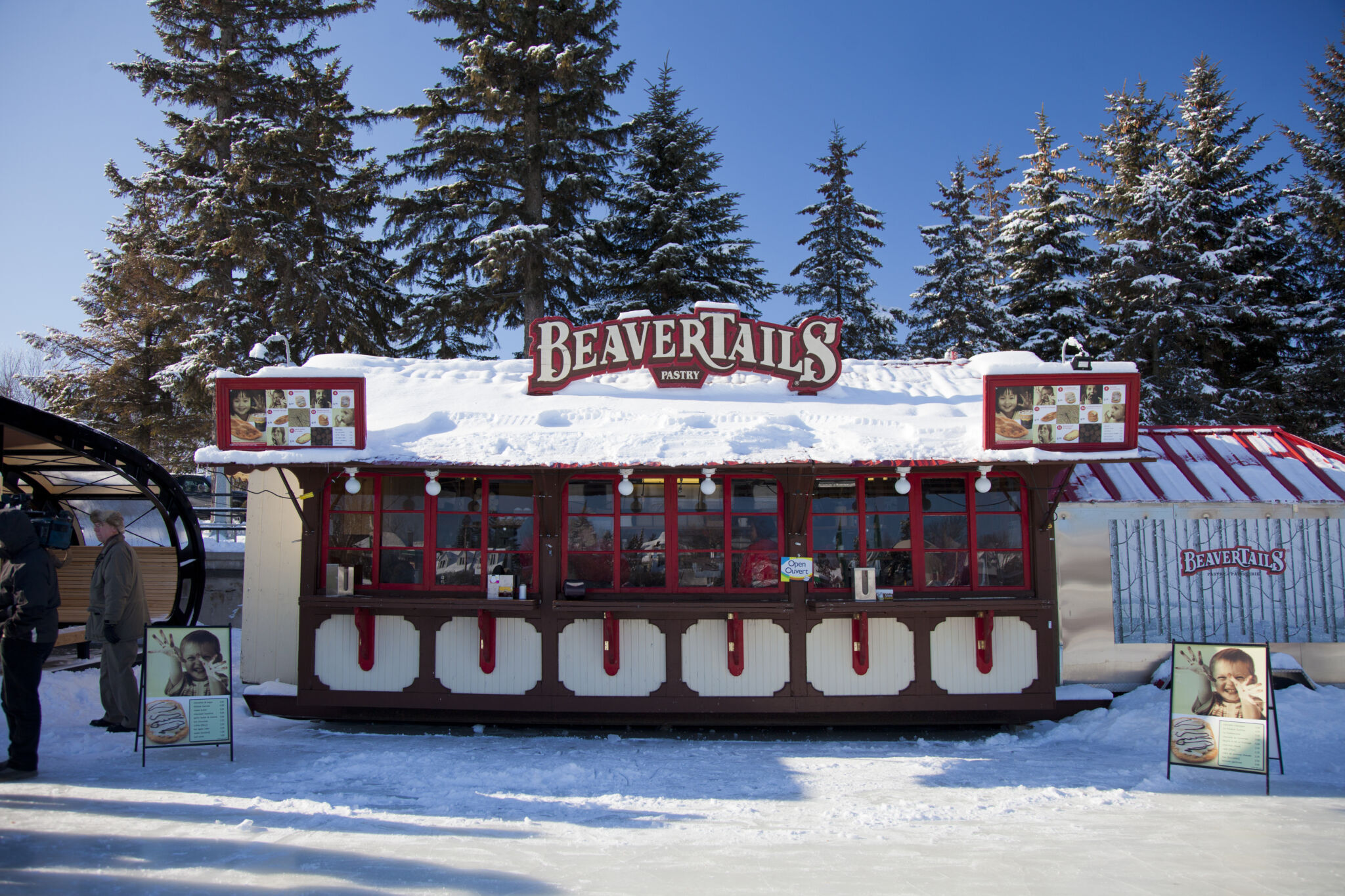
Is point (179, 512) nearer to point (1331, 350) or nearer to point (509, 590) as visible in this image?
point (509, 590)

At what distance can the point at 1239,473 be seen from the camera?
924 centimetres

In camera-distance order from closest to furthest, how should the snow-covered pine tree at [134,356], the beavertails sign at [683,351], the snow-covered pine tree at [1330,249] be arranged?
1. the beavertails sign at [683,351]
2. the snow-covered pine tree at [1330,249]
3. the snow-covered pine tree at [134,356]

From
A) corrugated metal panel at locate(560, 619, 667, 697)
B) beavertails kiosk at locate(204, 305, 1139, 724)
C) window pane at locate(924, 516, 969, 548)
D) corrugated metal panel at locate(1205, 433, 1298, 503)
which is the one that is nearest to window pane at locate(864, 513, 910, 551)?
beavertails kiosk at locate(204, 305, 1139, 724)

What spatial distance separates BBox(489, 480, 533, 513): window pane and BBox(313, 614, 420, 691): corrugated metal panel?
168cm

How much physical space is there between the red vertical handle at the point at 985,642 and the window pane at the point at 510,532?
520cm

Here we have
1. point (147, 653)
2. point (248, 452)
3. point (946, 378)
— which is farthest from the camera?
point (946, 378)

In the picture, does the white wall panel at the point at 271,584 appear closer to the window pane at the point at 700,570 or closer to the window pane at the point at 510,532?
the window pane at the point at 510,532

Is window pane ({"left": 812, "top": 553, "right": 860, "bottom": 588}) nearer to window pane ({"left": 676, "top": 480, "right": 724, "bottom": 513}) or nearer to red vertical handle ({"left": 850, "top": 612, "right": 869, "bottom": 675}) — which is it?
red vertical handle ({"left": 850, "top": 612, "right": 869, "bottom": 675})

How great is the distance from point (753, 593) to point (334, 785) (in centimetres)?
456

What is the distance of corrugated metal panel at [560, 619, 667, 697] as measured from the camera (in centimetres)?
827

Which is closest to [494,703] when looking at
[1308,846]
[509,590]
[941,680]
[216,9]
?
[509,590]

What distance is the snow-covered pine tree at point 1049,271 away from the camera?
66.1 ft

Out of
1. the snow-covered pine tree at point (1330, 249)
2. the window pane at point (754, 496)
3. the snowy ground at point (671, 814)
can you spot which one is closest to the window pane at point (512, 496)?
the window pane at point (754, 496)

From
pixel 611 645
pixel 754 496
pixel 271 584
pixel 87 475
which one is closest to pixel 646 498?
pixel 754 496
